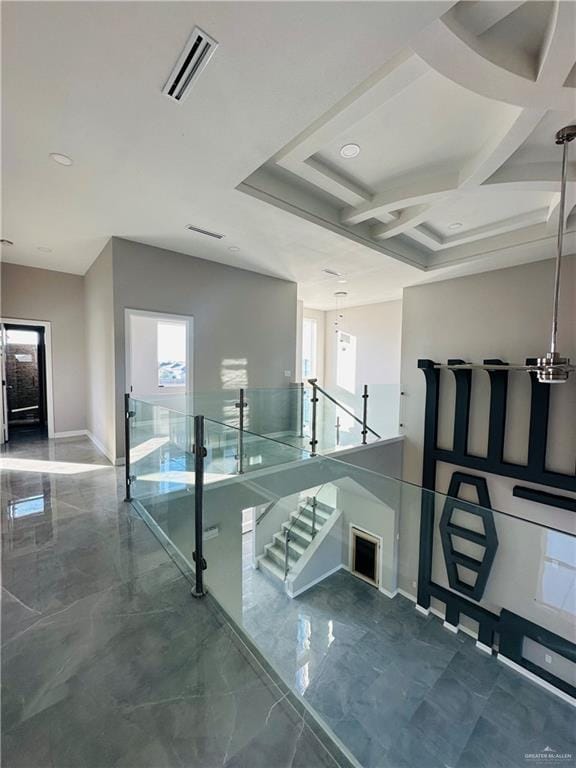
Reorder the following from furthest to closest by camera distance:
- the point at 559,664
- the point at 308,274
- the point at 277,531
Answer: the point at 277,531 → the point at 308,274 → the point at 559,664

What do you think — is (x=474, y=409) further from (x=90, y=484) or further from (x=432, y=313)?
(x=90, y=484)

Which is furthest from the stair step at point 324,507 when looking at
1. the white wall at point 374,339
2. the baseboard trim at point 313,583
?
the white wall at point 374,339

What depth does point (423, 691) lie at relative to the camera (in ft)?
11.4

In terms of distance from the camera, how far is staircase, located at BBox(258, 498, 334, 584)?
613cm

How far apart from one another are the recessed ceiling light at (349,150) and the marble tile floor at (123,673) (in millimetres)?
3657

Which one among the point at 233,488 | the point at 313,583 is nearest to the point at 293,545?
the point at 313,583

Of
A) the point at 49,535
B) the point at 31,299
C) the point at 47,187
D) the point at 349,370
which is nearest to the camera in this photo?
the point at 49,535

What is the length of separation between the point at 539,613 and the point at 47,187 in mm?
5867

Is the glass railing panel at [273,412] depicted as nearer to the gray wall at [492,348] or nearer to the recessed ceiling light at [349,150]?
the gray wall at [492,348]

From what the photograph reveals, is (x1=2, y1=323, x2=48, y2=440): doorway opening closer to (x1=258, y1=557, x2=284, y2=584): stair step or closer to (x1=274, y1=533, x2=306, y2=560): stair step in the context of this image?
(x1=258, y1=557, x2=284, y2=584): stair step

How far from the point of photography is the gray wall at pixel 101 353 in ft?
14.2

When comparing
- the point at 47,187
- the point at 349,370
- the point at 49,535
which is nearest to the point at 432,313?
the point at 349,370

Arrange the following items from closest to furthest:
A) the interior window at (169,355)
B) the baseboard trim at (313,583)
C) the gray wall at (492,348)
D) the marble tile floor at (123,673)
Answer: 1. the marble tile floor at (123,673)
2. the gray wall at (492,348)
3. the baseboard trim at (313,583)
4. the interior window at (169,355)

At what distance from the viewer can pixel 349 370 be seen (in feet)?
30.6
